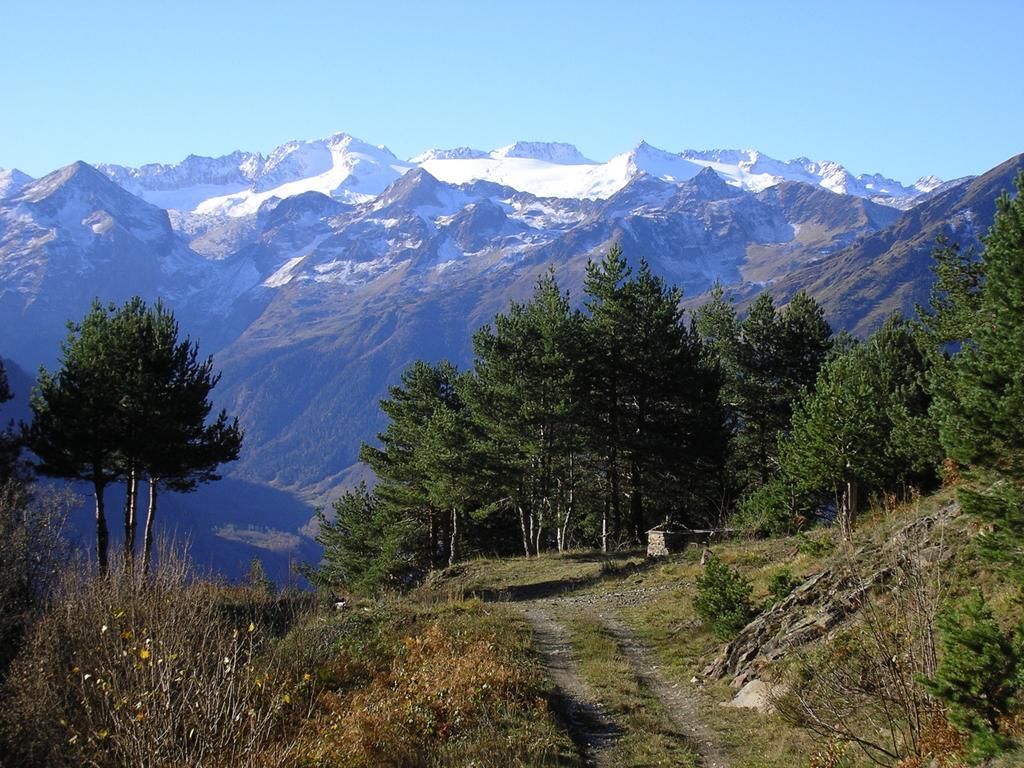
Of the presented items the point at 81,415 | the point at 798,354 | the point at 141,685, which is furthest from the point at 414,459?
the point at 141,685

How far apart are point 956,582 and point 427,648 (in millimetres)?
9284

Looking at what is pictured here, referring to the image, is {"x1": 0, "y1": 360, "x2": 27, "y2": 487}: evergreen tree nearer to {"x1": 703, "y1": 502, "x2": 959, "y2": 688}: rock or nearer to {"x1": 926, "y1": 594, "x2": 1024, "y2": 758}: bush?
{"x1": 703, "y1": 502, "x2": 959, "y2": 688}: rock

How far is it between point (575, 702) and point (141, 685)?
753 cm

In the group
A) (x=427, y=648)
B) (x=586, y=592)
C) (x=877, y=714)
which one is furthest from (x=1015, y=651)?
(x=586, y=592)

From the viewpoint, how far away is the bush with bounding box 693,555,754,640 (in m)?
15.3

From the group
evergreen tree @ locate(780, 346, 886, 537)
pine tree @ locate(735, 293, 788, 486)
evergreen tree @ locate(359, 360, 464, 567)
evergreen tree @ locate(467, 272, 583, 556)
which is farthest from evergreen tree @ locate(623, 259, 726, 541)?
evergreen tree @ locate(780, 346, 886, 537)

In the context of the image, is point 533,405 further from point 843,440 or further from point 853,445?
point 853,445

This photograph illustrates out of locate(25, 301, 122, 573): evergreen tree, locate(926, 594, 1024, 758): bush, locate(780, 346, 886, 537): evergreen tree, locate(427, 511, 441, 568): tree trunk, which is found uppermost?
locate(25, 301, 122, 573): evergreen tree

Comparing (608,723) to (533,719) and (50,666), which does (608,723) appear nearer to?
(533,719)

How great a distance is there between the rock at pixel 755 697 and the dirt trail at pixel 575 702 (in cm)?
207

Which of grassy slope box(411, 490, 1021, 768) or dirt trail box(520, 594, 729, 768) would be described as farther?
dirt trail box(520, 594, 729, 768)

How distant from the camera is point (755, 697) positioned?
41.6 feet

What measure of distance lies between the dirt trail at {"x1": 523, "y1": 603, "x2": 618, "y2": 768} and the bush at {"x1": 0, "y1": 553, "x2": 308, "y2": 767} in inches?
165

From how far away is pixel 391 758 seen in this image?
10570mm
